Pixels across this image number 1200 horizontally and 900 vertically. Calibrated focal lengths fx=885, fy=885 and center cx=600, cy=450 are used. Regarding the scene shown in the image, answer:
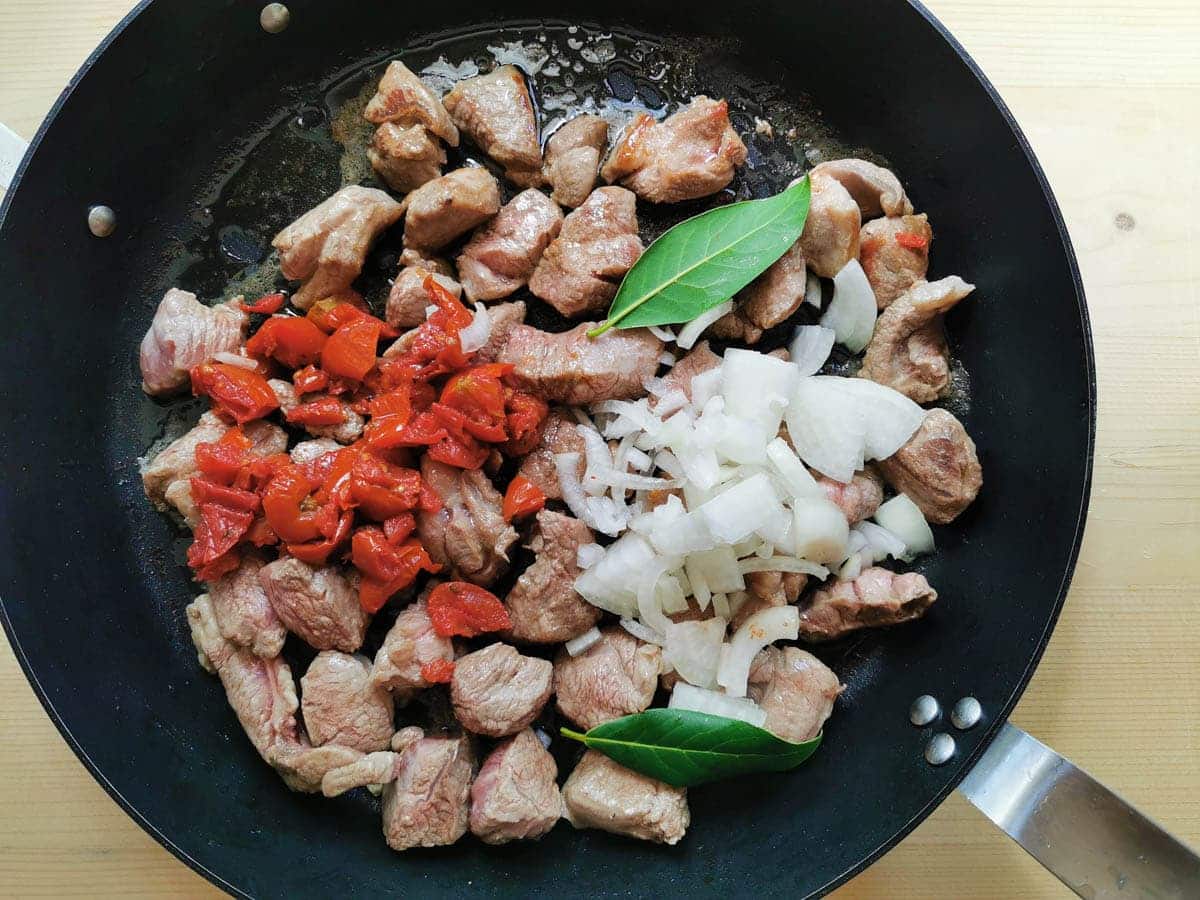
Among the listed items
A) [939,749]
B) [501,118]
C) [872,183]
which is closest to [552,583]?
[939,749]

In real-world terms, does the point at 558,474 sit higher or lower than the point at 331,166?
lower

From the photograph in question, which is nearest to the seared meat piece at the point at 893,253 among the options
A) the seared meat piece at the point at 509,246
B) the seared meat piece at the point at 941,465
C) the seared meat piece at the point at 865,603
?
the seared meat piece at the point at 941,465

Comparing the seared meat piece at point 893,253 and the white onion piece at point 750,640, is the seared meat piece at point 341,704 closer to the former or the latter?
the white onion piece at point 750,640

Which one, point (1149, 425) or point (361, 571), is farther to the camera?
point (1149, 425)

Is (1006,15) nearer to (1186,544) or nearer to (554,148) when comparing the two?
(554,148)

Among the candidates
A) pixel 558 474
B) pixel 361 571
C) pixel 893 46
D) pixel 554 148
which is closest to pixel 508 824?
pixel 361 571

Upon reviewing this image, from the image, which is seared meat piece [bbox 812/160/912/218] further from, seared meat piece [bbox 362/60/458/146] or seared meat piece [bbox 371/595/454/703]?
seared meat piece [bbox 371/595/454/703]

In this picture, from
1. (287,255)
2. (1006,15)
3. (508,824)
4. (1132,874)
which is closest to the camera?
(1132,874)
